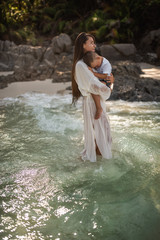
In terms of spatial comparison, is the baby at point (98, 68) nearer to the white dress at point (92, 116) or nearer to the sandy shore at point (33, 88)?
the white dress at point (92, 116)

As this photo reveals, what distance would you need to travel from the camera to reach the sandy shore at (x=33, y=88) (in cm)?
856

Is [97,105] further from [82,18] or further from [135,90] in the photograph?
[82,18]

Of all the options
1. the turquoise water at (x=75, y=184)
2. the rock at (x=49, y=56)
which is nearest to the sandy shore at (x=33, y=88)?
the rock at (x=49, y=56)

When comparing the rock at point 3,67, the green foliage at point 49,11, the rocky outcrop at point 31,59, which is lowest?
the rock at point 3,67

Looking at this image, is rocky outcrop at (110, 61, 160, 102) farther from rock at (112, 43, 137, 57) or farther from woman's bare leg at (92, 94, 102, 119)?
rock at (112, 43, 137, 57)

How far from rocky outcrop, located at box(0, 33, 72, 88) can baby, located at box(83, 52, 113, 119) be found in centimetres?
806

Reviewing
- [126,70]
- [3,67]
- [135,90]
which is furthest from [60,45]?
[135,90]

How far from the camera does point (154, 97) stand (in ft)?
23.4

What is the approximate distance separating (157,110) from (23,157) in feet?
12.7

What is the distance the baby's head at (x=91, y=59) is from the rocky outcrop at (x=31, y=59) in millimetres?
8125

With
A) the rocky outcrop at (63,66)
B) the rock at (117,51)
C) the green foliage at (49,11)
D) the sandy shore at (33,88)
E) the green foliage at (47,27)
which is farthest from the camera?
the green foliage at (49,11)

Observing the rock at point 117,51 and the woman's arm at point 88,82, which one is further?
the rock at point 117,51

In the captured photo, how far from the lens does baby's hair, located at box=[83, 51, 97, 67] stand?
285cm

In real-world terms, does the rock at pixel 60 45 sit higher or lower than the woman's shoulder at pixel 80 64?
lower
